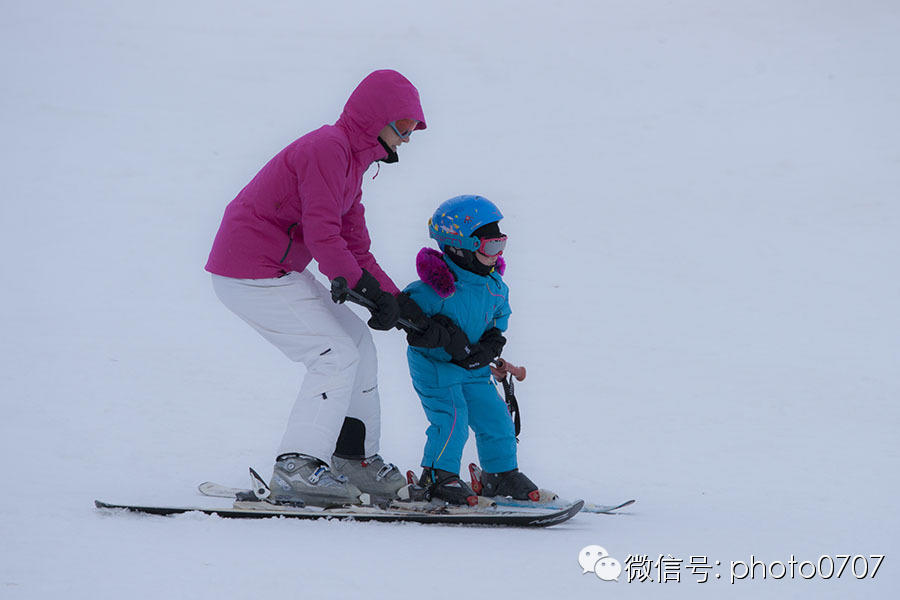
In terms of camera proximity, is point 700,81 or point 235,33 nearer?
point 700,81

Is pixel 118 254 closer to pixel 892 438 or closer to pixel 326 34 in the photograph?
pixel 892 438

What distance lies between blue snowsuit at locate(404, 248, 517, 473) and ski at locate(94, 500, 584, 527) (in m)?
0.41

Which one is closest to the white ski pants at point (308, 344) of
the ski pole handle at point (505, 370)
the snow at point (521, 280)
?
the snow at point (521, 280)

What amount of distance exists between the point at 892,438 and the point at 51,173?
11208mm

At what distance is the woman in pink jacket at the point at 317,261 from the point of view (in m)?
4.52

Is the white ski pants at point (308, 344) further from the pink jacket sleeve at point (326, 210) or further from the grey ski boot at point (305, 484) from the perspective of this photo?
the pink jacket sleeve at point (326, 210)

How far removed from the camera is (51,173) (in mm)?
13680

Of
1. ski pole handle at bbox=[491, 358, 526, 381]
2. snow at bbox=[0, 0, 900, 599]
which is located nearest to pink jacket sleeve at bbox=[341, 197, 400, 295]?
ski pole handle at bbox=[491, 358, 526, 381]

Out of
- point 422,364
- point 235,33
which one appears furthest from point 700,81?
point 422,364

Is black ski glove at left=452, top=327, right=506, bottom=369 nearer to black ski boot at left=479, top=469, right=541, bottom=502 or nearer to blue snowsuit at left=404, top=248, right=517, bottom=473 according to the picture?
blue snowsuit at left=404, top=248, right=517, bottom=473

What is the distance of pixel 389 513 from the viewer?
14.7 ft

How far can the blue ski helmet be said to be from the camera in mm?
5164

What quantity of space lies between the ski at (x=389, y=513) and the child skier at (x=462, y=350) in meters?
0.30

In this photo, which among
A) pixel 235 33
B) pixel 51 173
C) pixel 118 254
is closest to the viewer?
pixel 118 254
